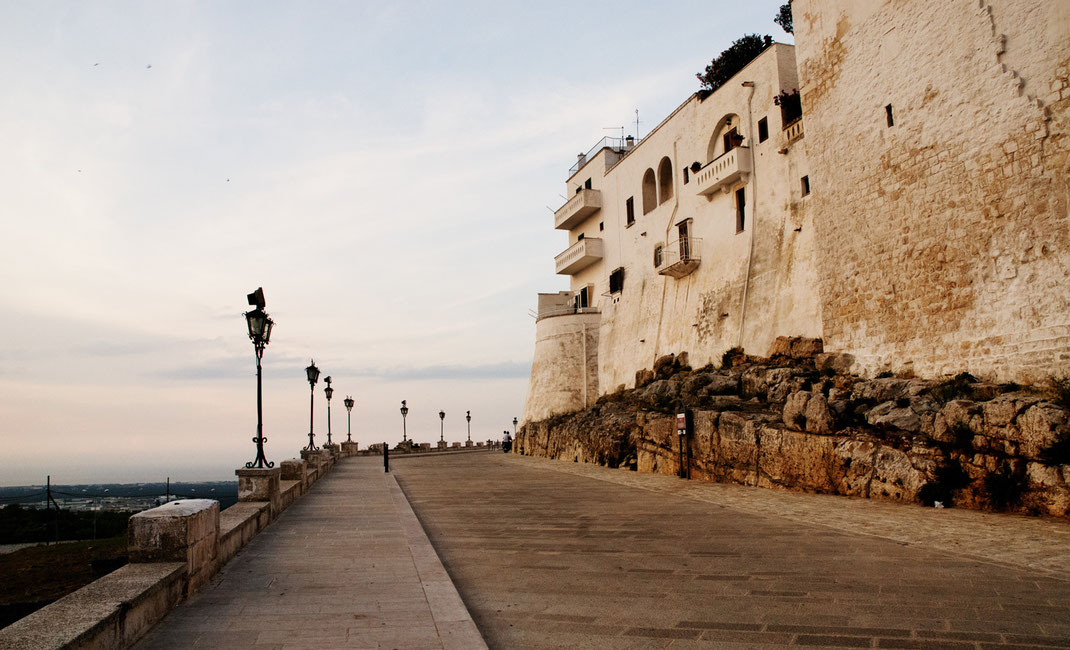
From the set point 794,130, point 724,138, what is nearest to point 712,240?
point 724,138

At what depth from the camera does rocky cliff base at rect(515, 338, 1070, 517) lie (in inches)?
428

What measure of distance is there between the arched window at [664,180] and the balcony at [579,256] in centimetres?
569

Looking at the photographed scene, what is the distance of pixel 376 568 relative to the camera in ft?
22.5

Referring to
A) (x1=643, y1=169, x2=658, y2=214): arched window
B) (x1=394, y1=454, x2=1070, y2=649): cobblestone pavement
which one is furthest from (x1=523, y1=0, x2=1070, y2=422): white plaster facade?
(x1=394, y1=454, x2=1070, y2=649): cobblestone pavement

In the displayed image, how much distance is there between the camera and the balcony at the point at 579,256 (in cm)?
3472

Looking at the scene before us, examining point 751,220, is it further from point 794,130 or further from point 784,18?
point 784,18

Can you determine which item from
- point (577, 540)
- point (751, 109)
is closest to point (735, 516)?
point (577, 540)

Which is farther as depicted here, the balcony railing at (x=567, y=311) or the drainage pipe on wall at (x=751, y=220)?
the balcony railing at (x=567, y=311)

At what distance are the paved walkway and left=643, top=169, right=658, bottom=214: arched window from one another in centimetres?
2391

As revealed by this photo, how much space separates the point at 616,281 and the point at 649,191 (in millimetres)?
4507

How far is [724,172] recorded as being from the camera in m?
24.3

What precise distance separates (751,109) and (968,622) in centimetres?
2146

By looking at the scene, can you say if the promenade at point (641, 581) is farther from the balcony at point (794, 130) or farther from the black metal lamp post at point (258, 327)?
the balcony at point (794, 130)

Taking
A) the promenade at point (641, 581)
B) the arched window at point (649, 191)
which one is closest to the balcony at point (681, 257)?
the arched window at point (649, 191)
